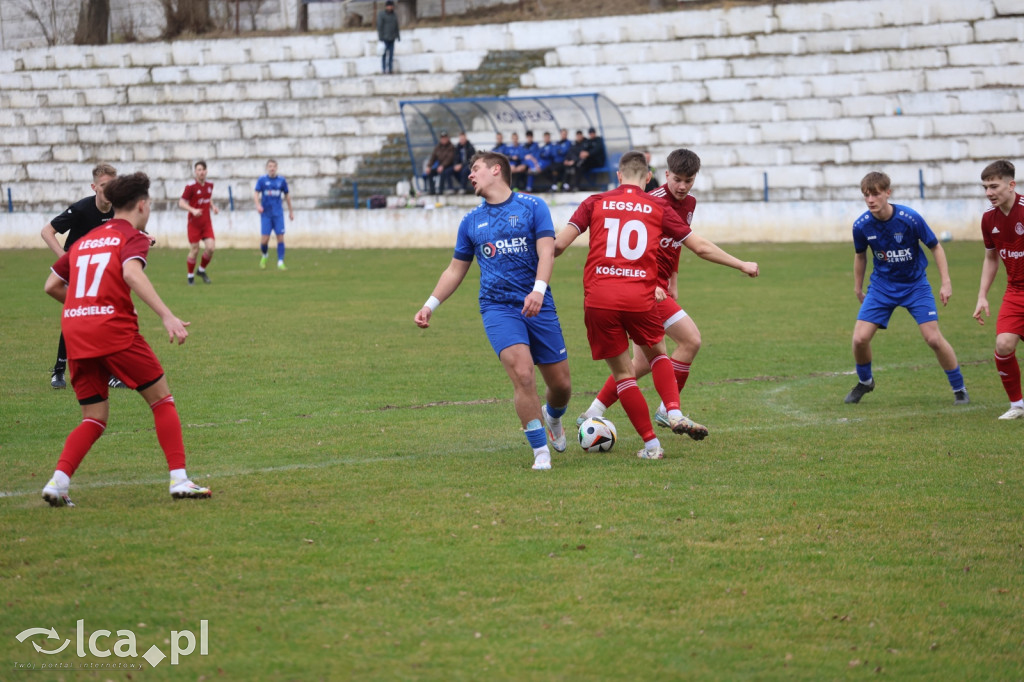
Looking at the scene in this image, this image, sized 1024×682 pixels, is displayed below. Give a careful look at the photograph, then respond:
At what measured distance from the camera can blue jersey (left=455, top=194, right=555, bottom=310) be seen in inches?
301

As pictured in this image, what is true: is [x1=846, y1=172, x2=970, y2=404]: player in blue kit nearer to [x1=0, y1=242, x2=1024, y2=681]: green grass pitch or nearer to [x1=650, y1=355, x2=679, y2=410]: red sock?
[x1=0, y1=242, x2=1024, y2=681]: green grass pitch

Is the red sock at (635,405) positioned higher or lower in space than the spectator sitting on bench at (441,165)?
lower

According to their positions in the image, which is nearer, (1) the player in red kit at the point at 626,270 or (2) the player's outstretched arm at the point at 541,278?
(2) the player's outstretched arm at the point at 541,278

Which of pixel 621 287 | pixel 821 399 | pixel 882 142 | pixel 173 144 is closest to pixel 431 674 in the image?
pixel 621 287


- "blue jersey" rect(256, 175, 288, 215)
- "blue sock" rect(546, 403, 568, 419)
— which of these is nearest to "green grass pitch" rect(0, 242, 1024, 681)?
"blue sock" rect(546, 403, 568, 419)

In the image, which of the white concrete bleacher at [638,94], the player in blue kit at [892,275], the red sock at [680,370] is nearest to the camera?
the red sock at [680,370]

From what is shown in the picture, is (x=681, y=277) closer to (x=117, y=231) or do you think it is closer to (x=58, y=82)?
(x=117, y=231)

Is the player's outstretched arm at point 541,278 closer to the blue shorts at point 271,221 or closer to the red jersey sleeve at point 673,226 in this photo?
the red jersey sleeve at point 673,226

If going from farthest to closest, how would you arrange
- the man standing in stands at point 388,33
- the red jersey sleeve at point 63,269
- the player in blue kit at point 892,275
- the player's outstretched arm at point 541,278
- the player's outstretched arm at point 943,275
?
the man standing in stands at point 388,33, the player in blue kit at point 892,275, the player's outstretched arm at point 943,275, the player's outstretched arm at point 541,278, the red jersey sleeve at point 63,269

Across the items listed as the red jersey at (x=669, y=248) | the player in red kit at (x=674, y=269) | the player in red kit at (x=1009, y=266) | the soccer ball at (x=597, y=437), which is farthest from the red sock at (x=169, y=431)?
the player in red kit at (x=1009, y=266)

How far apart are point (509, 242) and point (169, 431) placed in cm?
247

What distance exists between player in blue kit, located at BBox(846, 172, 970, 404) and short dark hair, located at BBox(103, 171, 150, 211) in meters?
6.17

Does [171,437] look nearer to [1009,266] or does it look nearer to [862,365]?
[862,365]

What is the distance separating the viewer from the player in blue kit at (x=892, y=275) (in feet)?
33.1
